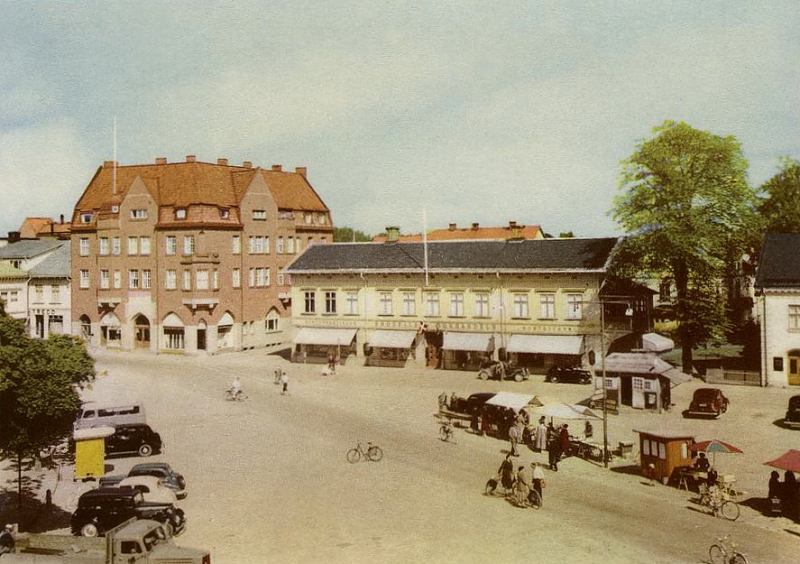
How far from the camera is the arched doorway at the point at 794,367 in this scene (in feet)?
151

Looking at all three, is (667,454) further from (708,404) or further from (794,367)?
(794,367)

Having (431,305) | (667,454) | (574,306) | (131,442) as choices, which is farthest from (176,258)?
(667,454)

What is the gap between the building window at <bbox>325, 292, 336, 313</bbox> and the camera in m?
60.7

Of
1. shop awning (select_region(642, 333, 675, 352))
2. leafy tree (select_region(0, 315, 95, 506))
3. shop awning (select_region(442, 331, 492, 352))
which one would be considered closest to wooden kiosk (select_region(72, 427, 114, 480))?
leafy tree (select_region(0, 315, 95, 506))

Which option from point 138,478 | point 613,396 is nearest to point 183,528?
point 138,478

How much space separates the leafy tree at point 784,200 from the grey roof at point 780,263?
18360mm

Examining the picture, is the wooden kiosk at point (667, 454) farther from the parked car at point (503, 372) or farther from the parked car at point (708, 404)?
the parked car at point (503, 372)

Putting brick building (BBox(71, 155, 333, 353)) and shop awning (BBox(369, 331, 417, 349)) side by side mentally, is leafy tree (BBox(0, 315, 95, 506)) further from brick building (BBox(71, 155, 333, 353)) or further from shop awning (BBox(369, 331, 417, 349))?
brick building (BBox(71, 155, 333, 353))

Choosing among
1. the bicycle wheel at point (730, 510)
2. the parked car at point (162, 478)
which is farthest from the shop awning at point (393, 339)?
the bicycle wheel at point (730, 510)

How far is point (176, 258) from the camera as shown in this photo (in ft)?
215

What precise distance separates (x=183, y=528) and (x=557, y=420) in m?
23.3

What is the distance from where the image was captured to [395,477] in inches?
1118

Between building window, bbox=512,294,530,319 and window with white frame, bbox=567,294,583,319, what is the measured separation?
3.22 m

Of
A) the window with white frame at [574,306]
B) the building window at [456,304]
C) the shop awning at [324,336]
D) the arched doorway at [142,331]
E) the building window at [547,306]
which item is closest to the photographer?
the window with white frame at [574,306]
